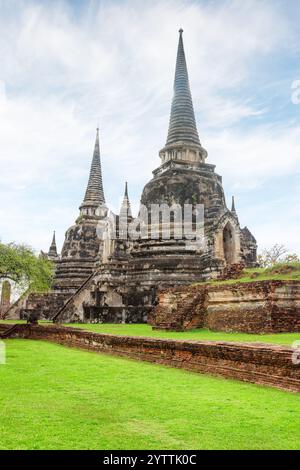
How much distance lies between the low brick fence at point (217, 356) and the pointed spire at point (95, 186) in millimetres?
25622

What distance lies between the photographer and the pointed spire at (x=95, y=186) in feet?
126

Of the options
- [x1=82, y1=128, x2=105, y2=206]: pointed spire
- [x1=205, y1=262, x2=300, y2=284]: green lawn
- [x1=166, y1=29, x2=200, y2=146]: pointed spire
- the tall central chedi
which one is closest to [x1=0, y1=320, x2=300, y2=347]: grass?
[x1=205, y1=262, x2=300, y2=284]: green lawn

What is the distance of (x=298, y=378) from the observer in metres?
6.93

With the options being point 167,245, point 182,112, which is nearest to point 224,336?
point 167,245

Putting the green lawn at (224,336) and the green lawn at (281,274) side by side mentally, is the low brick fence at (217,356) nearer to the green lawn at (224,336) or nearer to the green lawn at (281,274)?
the green lawn at (224,336)

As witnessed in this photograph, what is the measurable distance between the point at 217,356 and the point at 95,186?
32.0 metres

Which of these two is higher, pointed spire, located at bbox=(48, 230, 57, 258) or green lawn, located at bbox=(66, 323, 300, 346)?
pointed spire, located at bbox=(48, 230, 57, 258)

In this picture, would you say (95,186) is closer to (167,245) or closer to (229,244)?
(167,245)

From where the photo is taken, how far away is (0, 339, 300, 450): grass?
14.8ft

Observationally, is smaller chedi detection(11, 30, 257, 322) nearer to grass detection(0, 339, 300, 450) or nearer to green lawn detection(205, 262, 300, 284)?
green lawn detection(205, 262, 300, 284)

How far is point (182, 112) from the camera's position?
31281mm

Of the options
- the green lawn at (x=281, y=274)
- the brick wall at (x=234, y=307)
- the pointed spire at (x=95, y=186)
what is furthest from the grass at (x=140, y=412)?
the pointed spire at (x=95, y=186)

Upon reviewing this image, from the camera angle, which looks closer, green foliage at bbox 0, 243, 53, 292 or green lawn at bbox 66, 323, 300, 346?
green lawn at bbox 66, 323, 300, 346

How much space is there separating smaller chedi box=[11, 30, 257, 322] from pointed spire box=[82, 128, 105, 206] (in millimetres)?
7427
